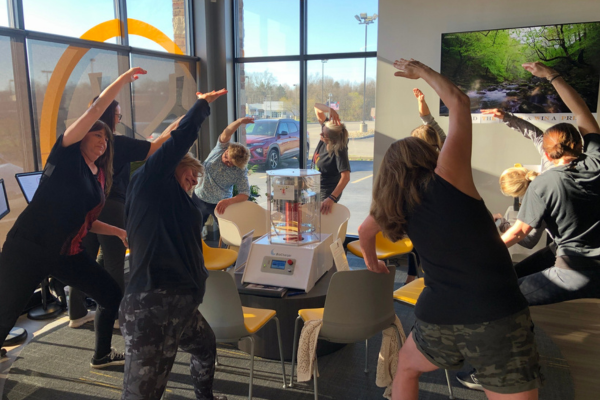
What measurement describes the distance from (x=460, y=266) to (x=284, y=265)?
4.50ft

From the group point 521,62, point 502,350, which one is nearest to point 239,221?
point 502,350

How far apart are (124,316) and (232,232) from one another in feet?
6.51

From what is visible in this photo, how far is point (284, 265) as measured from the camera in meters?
2.71

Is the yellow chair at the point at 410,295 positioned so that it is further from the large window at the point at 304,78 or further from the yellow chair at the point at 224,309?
the large window at the point at 304,78

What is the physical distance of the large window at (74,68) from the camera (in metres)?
3.70

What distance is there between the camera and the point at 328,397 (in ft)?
8.37

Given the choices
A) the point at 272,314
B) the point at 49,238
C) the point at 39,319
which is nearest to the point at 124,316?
the point at 49,238

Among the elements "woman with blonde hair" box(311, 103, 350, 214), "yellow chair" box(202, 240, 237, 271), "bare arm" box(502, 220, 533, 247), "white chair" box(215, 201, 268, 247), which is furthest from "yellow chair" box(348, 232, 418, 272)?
"bare arm" box(502, 220, 533, 247)

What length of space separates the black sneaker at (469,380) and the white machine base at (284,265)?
1.06 m

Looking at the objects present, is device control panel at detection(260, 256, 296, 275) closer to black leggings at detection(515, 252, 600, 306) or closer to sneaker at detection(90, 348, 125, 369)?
sneaker at detection(90, 348, 125, 369)

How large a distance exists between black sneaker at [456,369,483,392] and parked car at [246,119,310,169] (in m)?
3.83

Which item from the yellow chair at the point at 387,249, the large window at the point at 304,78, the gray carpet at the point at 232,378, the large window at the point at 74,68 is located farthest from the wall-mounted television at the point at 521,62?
the large window at the point at 74,68

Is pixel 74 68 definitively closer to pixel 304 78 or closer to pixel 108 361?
pixel 304 78

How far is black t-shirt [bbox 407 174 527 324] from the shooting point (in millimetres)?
1497
